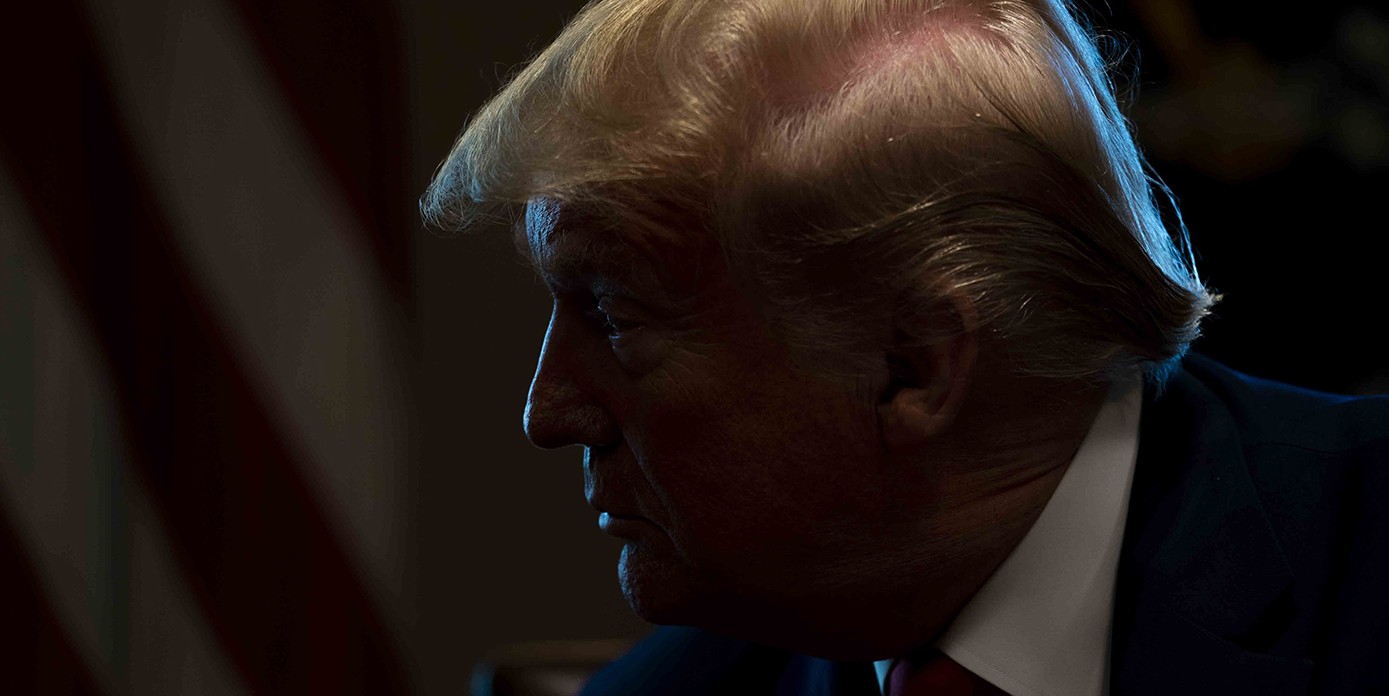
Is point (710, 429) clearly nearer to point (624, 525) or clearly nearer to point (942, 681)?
point (624, 525)

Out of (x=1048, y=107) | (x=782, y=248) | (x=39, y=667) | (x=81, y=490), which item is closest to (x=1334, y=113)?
(x=1048, y=107)

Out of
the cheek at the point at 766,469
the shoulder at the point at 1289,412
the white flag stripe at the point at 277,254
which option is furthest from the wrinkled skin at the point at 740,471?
the white flag stripe at the point at 277,254

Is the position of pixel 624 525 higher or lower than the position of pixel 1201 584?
higher

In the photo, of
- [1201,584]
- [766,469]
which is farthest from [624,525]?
[1201,584]

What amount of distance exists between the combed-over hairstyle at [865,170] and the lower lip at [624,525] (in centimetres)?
16

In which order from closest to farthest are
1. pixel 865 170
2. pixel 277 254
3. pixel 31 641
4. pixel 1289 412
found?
pixel 865 170 < pixel 1289 412 < pixel 31 641 < pixel 277 254

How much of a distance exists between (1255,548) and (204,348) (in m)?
1.43

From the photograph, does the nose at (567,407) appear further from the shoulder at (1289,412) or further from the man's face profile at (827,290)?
the shoulder at (1289,412)

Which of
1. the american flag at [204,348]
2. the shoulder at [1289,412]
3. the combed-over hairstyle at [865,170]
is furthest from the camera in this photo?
the american flag at [204,348]

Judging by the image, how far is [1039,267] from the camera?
73 centimetres

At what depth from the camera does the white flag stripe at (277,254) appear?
1.71 m

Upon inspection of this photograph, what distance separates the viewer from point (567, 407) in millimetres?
779

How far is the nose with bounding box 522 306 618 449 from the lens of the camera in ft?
2.54

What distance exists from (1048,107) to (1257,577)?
300 mm
